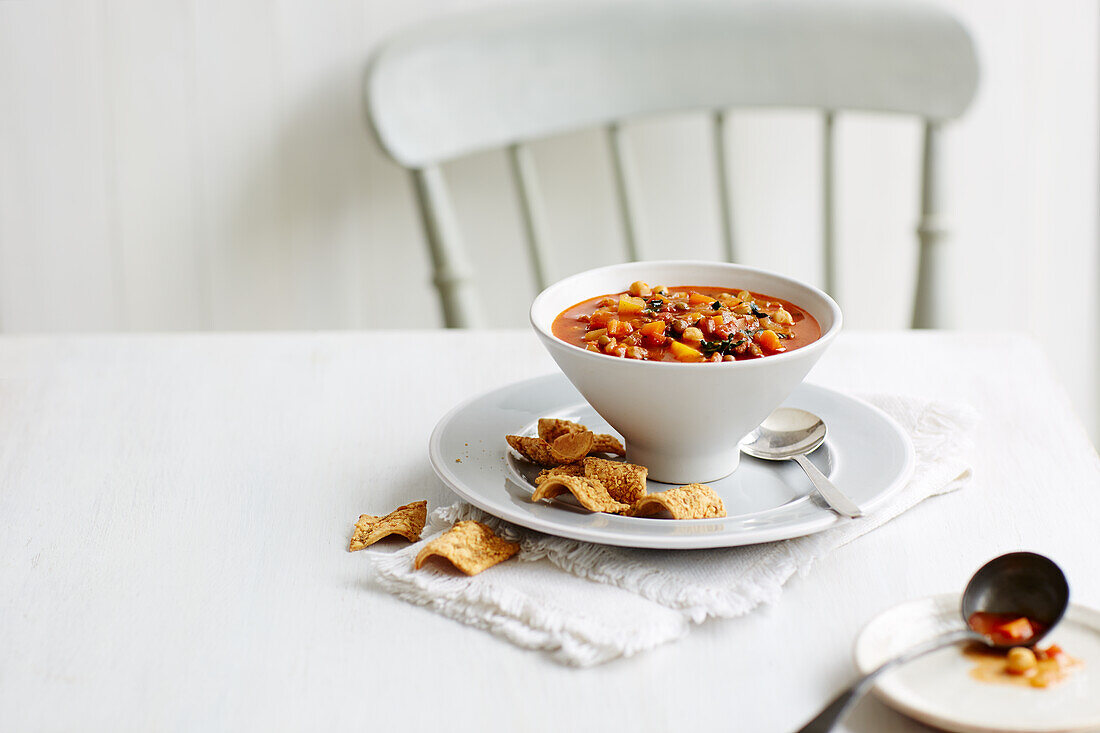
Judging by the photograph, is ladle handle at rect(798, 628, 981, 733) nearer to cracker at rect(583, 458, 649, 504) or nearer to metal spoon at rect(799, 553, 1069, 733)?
metal spoon at rect(799, 553, 1069, 733)

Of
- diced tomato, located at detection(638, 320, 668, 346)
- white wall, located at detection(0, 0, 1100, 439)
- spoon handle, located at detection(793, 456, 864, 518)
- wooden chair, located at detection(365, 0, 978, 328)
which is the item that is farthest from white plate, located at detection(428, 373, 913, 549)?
white wall, located at detection(0, 0, 1100, 439)

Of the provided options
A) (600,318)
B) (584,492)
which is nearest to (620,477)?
(584,492)

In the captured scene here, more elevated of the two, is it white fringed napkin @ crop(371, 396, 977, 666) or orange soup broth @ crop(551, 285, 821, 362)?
orange soup broth @ crop(551, 285, 821, 362)

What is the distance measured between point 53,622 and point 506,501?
0.37 meters

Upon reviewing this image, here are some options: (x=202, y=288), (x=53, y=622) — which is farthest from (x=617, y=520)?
(x=202, y=288)

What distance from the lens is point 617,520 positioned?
2.76 feet

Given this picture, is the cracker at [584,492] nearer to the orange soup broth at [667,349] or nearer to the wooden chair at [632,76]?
the orange soup broth at [667,349]

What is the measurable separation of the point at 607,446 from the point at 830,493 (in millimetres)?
224

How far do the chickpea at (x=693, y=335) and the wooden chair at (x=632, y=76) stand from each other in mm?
961

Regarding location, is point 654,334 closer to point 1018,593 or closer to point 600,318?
point 600,318

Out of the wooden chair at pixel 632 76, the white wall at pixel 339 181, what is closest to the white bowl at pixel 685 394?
Result: the wooden chair at pixel 632 76

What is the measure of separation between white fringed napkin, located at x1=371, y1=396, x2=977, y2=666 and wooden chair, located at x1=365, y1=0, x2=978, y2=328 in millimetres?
1037

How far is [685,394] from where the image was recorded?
86cm

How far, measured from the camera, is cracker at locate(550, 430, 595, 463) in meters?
0.94
